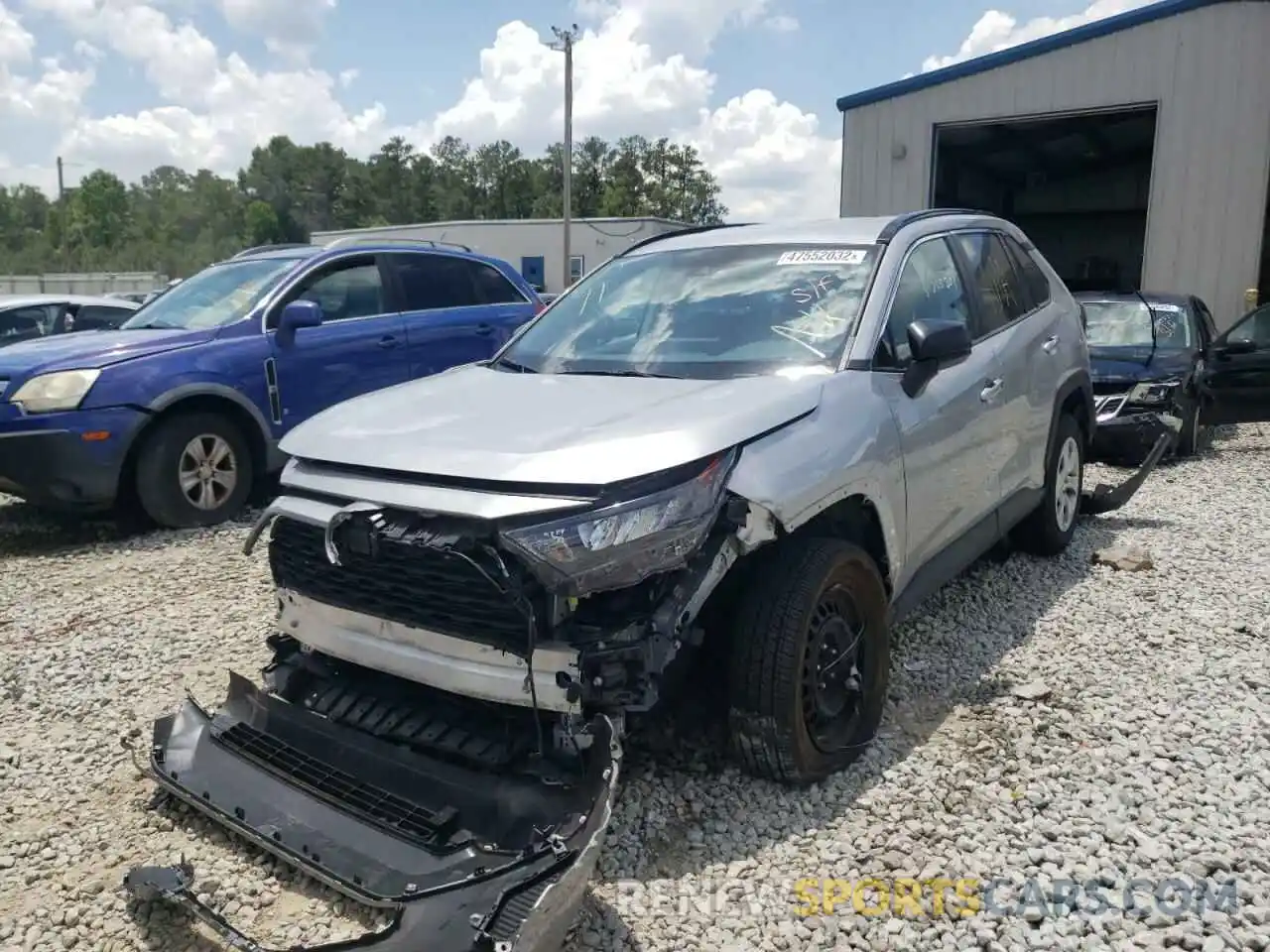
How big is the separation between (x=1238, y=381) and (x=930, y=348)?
7581mm

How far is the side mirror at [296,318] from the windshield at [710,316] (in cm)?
273

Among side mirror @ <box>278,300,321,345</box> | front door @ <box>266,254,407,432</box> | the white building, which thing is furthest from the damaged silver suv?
the white building

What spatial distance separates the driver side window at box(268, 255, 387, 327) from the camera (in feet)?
23.4

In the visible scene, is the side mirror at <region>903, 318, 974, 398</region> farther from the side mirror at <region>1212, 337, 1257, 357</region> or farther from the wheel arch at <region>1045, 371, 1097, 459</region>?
the side mirror at <region>1212, 337, 1257, 357</region>

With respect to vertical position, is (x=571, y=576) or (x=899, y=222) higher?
(x=899, y=222)

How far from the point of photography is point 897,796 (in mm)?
3150

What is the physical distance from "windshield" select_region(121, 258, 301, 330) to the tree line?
65980mm

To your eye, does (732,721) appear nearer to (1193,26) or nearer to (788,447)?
(788,447)

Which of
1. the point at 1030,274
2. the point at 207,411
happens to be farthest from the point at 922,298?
the point at 207,411

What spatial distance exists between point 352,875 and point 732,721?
3.82 feet

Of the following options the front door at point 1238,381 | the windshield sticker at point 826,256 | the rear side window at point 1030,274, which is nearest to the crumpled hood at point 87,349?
the windshield sticker at point 826,256

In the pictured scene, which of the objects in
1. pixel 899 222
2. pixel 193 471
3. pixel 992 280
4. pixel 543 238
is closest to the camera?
pixel 899 222

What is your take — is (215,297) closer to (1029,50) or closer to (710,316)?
(710,316)

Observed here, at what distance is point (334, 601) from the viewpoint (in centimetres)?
300
